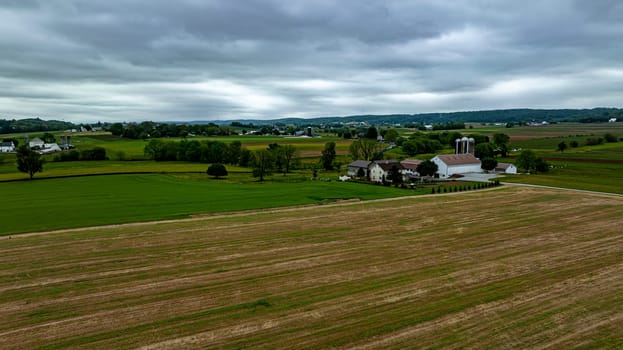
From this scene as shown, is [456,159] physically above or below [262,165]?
below

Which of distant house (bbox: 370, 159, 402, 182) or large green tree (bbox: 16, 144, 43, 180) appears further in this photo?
distant house (bbox: 370, 159, 402, 182)

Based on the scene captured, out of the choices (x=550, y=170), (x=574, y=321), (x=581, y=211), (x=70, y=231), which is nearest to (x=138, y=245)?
(x=70, y=231)

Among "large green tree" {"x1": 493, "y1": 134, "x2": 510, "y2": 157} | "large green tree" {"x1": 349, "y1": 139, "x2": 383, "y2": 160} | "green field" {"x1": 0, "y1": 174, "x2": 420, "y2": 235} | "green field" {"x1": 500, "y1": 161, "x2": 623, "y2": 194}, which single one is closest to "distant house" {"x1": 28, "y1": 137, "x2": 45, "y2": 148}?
"green field" {"x1": 0, "y1": 174, "x2": 420, "y2": 235}

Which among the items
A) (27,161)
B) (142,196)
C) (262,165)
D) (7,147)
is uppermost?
(27,161)

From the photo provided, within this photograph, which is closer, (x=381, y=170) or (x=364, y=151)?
(x=381, y=170)

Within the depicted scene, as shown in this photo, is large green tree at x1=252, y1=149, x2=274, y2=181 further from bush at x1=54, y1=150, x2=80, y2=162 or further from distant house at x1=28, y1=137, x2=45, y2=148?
distant house at x1=28, y1=137, x2=45, y2=148

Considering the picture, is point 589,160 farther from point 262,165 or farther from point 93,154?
point 93,154

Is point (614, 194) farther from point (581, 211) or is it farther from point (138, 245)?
point (138, 245)

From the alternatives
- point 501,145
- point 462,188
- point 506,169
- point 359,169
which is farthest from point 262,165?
point 501,145
